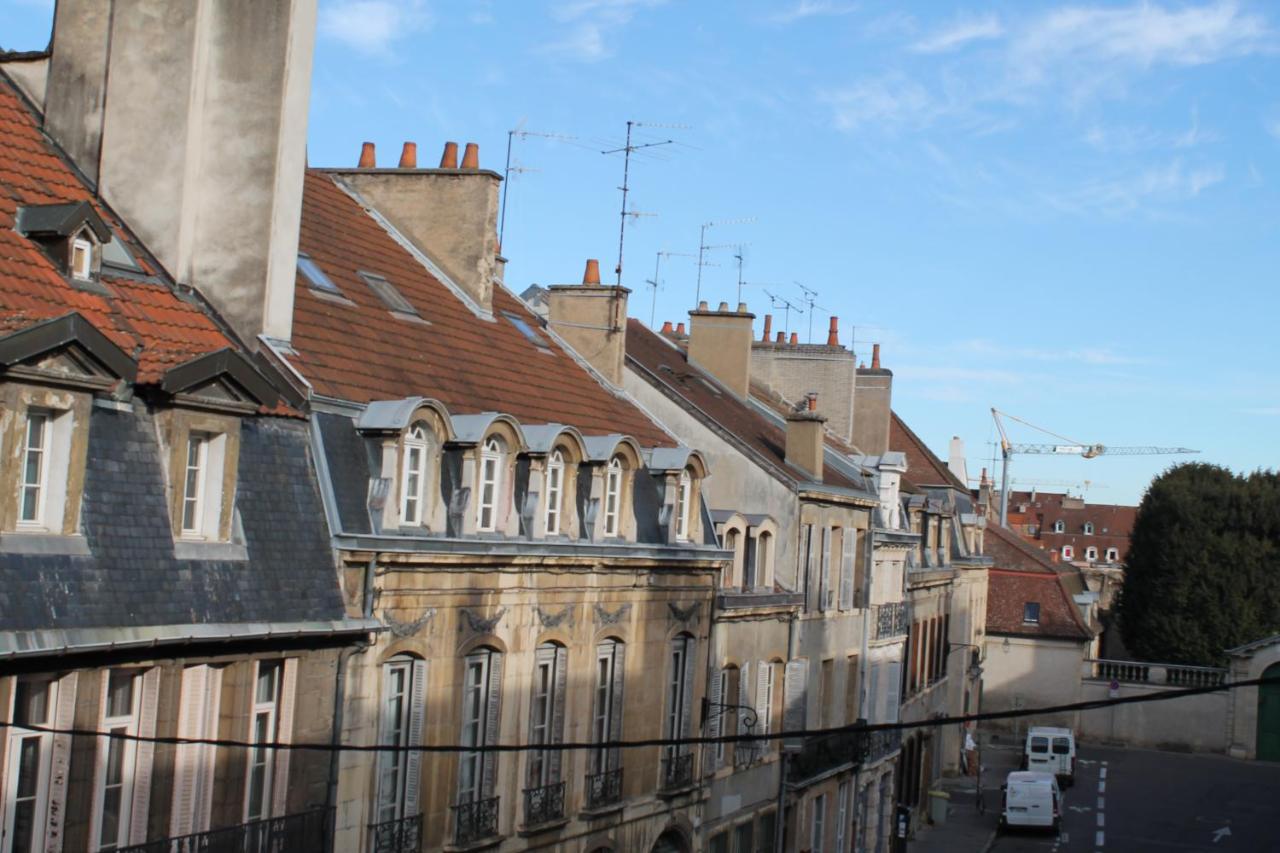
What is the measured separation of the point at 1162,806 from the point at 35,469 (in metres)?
43.9

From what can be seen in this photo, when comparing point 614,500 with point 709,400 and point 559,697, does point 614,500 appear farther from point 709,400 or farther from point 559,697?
point 709,400

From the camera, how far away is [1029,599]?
6756 cm

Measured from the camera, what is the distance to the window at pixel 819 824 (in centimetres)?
3453

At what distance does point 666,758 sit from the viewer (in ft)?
80.9

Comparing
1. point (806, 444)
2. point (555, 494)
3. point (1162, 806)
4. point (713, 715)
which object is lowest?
point (1162, 806)

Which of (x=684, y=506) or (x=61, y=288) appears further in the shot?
(x=684, y=506)

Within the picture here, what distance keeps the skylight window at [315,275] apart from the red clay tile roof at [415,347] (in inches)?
6.4

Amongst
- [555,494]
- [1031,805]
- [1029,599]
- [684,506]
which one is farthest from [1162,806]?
[555,494]

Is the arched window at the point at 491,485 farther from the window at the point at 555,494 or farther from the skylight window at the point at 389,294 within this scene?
the skylight window at the point at 389,294

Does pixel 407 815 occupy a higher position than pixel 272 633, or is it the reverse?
pixel 272 633

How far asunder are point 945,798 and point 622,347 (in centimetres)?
2446

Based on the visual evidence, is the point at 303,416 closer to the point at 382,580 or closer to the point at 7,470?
the point at 382,580

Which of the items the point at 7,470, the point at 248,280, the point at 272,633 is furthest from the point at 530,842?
the point at 7,470

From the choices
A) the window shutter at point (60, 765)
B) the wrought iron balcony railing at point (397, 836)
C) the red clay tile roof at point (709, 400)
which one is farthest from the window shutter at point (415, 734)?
the red clay tile roof at point (709, 400)
